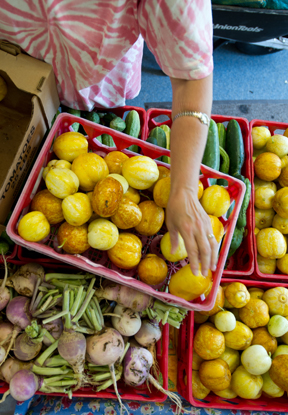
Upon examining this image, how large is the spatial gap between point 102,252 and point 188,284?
40cm

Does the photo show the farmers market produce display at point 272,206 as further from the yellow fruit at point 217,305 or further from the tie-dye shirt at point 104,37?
the tie-dye shirt at point 104,37

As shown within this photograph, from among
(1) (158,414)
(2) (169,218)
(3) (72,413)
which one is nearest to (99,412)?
(3) (72,413)

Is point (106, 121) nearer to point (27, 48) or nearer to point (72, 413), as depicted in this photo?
point (27, 48)

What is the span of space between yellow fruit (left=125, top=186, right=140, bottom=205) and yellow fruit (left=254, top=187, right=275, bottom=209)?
758mm

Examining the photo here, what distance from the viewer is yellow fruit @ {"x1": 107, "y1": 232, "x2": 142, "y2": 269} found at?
1.09m

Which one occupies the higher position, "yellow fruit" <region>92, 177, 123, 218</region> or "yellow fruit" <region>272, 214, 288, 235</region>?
"yellow fruit" <region>272, 214, 288, 235</region>

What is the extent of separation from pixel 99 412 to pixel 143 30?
1.50 metres

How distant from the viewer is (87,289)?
123cm

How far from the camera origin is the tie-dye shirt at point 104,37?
2.60 ft

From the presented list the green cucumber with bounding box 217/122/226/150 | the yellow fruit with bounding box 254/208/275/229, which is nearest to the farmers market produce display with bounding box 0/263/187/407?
the yellow fruit with bounding box 254/208/275/229

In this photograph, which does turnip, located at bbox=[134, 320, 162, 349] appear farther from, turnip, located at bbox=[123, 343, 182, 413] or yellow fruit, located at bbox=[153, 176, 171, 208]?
yellow fruit, located at bbox=[153, 176, 171, 208]

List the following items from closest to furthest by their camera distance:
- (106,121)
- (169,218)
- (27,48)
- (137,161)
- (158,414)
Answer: (169,218)
(137,161)
(27,48)
(158,414)
(106,121)

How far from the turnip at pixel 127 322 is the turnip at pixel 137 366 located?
0.07 metres

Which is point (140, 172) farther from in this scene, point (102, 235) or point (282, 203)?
point (282, 203)
